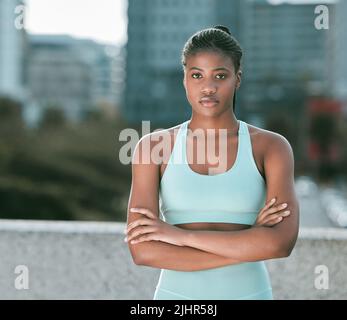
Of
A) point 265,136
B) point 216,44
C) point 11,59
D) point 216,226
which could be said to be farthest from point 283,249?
point 11,59

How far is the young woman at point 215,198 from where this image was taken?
1.56m

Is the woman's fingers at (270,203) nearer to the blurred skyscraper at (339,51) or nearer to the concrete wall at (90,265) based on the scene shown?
the concrete wall at (90,265)

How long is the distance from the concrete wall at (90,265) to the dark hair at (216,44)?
1547 mm

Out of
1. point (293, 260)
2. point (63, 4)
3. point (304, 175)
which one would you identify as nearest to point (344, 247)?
point (293, 260)

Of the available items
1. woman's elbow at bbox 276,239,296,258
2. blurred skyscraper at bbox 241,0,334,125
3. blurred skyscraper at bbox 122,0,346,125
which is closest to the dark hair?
woman's elbow at bbox 276,239,296,258

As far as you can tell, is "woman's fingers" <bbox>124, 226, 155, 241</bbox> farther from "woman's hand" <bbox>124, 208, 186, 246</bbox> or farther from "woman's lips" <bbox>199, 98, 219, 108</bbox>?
"woman's lips" <bbox>199, 98, 219, 108</bbox>

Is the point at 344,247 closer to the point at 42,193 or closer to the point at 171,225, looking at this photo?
the point at 171,225

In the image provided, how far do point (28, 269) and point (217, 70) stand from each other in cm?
184

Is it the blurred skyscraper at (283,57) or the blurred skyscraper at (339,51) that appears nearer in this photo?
the blurred skyscraper at (283,57)

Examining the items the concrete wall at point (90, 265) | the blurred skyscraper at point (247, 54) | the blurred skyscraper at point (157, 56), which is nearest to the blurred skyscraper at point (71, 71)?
the blurred skyscraper at point (247, 54)

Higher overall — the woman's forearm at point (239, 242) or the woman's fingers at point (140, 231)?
the woman's fingers at point (140, 231)

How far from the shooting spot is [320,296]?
2982mm

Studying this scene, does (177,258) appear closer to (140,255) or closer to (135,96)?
(140,255)

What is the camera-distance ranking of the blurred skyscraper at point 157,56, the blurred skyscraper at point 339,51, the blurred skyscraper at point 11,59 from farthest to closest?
the blurred skyscraper at point 339,51, the blurred skyscraper at point 11,59, the blurred skyscraper at point 157,56
